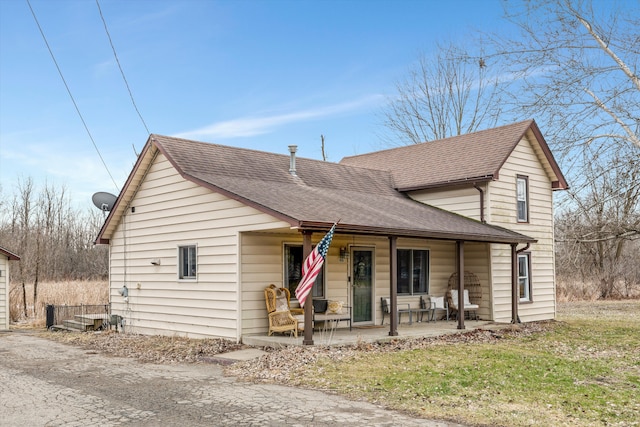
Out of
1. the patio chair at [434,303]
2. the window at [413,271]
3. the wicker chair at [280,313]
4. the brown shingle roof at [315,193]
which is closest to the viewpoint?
the brown shingle roof at [315,193]

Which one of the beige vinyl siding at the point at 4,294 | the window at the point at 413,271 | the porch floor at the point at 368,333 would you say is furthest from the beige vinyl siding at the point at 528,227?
the beige vinyl siding at the point at 4,294

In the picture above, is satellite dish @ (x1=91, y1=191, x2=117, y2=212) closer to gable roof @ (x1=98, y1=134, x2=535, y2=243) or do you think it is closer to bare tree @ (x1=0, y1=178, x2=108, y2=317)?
gable roof @ (x1=98, y1=134, x2=535, y2=243)

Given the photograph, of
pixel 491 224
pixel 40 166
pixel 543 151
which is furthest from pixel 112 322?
pixel 40 166

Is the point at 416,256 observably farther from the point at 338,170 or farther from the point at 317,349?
the point at 317,349

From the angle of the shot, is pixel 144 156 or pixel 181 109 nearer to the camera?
pixel 144 156

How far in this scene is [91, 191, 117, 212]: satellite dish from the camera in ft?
59.3

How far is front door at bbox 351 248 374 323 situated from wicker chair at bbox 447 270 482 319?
270 cm

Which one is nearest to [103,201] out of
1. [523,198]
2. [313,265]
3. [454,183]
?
[313,265]

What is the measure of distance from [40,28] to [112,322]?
7.55 meters

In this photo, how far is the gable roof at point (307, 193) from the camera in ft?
41.0

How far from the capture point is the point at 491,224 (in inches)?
662

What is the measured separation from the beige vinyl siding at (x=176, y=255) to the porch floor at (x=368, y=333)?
37.7 inches

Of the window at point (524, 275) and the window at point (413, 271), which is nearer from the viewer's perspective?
the window at point (413, 271)

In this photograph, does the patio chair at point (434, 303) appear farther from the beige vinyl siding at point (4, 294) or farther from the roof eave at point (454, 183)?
the beige vinyl siding at point (4, 294)
